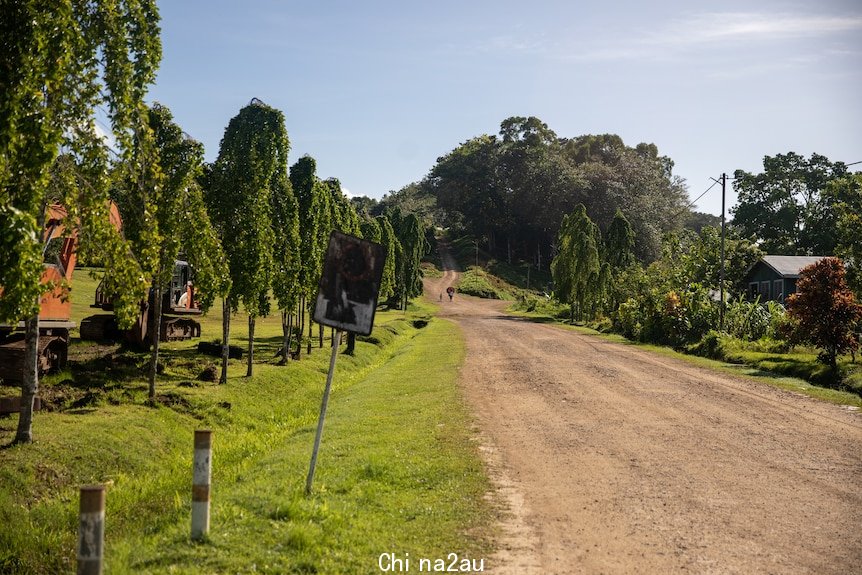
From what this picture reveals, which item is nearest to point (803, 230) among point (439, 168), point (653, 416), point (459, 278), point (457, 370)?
point (459, 278)

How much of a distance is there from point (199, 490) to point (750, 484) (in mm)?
7061

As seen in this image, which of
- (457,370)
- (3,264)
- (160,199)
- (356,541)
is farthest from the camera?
(457,370)

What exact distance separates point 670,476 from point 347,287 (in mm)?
5194

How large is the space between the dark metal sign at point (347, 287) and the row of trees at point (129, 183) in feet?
12.2

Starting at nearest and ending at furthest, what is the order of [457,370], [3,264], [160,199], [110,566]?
[110,566] < [3,264] < [160,199] < [457,370]

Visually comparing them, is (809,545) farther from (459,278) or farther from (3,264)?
(459,278)

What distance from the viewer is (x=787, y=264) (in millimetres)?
55688

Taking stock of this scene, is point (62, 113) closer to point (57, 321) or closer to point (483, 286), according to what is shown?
point (57, 321)

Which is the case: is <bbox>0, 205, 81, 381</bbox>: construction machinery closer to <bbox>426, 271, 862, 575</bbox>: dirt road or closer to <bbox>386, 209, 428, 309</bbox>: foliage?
<bbox>426, 271, 862, 575</bbox>: dirt road

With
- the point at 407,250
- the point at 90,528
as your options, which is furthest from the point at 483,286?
A: the point at 90,528

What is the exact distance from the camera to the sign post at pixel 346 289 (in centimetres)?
926

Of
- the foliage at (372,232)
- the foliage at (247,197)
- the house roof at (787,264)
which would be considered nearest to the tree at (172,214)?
the foliage at (247,197)

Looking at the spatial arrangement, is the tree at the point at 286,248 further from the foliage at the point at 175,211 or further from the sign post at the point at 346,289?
the sign post at the point at 346,289

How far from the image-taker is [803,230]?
85.1 m
